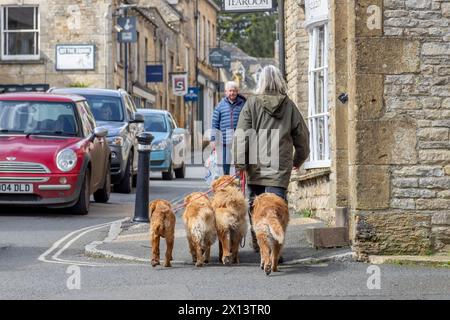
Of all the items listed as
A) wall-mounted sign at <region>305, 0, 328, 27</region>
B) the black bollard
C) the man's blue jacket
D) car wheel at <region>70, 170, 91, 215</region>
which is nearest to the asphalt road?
the black bollard

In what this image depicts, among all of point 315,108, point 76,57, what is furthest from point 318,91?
point 76,57

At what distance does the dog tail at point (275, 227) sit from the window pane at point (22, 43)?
106 feet

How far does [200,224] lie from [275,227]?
33.0 inches

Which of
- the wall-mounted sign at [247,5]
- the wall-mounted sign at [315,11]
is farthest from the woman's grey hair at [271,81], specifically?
the wall-mounted sign at [247,5]

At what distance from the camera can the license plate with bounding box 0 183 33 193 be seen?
1636 centimetres

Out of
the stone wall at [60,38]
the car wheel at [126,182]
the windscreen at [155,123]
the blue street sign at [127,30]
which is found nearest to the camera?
the car wheel at [126,182]

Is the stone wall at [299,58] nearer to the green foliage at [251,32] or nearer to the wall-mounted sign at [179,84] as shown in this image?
the wall-mounted sign at [179,84]

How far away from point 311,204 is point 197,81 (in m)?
53.4

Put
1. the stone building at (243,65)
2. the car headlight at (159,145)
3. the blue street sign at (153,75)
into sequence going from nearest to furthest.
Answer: the car headlight at (159,145), the blue street sign at (153,75), the stone building at (243,65)

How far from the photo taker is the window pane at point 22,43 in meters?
41.4

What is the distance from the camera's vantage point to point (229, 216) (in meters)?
11.0

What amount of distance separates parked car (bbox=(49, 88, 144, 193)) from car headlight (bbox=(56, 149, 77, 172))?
5020 millimetres
